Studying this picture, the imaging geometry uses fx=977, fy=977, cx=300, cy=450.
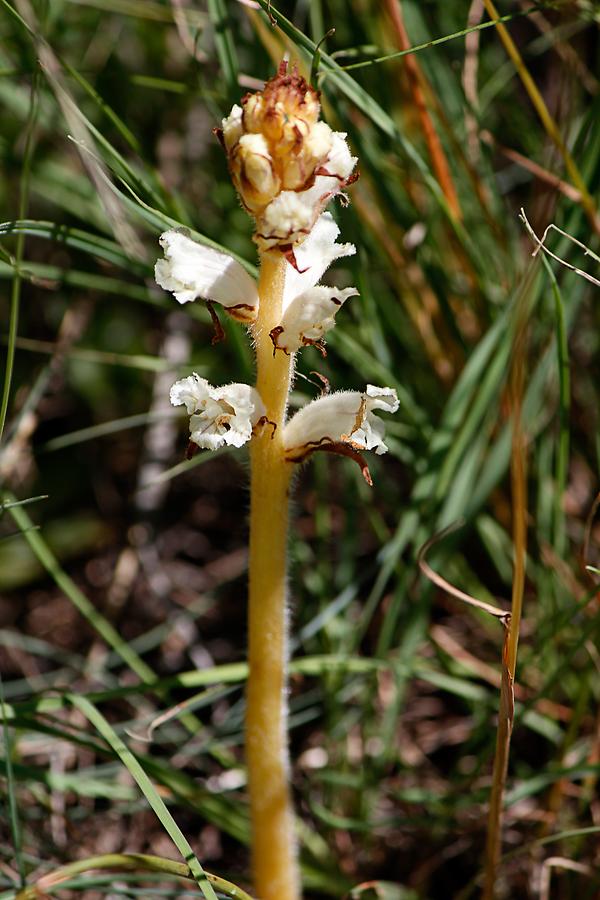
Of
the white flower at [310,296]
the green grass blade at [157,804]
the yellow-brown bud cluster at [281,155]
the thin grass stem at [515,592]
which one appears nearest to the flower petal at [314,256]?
the white flower at [310,296]

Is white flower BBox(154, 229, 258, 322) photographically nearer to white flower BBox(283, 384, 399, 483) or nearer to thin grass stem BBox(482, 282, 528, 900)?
white flower BBox(283, 384, 399, 483)

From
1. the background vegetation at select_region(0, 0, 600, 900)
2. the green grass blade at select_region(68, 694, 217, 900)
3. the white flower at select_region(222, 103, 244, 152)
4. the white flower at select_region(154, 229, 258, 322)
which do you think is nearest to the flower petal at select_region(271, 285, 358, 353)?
the white flower at select_region(154, 229, 258, 322)

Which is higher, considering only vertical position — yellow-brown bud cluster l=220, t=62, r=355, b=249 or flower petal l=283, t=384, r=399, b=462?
yellow-brown bud cluster l=220, t=62, r=355, b=249

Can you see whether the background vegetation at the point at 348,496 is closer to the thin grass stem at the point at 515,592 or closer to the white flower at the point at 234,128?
the thin grass stem at the point at 515,592

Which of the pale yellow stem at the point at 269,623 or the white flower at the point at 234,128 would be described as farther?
the pale yellow stem at the point at 269,623

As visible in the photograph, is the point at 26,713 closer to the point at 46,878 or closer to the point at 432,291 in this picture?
the point at 46,878

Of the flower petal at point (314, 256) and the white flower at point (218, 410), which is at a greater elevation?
the flower petal at point (314, 256)

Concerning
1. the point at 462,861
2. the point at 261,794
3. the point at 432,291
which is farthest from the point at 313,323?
the point at 462,861
